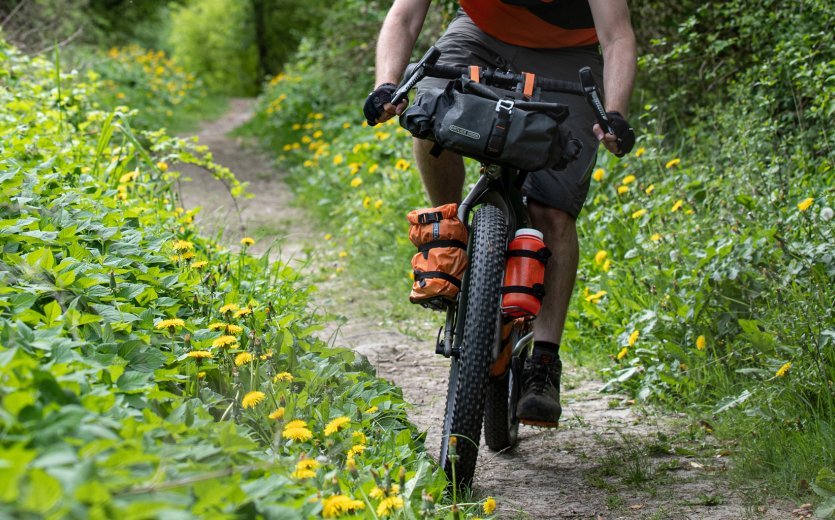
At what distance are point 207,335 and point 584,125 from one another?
57.3 inches

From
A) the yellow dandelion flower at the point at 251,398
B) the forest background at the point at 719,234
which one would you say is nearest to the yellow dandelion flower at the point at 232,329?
the yellow dandelion flower at the point at 251,398

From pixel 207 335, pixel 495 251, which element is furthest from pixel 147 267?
pixel 495 251

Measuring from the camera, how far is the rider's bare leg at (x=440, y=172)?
10.8 feet

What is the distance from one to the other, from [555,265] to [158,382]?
1471 millimetres

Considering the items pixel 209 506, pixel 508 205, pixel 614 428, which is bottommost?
pixel 614 428

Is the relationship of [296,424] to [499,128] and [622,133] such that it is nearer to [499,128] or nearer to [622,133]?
[499,128]

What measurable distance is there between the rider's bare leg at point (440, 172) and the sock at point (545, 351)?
23.3 inches

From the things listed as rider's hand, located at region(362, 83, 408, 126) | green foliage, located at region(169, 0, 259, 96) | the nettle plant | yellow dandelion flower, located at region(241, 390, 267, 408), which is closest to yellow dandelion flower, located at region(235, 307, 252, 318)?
the nettle plant

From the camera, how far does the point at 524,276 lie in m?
2.82

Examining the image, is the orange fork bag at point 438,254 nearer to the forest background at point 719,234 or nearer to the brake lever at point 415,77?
the brake lever at point 415,77

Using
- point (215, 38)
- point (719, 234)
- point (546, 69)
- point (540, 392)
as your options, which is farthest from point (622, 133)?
point (215, 38)

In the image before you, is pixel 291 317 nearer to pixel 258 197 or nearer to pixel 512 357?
pixel 512 357

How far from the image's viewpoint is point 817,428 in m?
3.03

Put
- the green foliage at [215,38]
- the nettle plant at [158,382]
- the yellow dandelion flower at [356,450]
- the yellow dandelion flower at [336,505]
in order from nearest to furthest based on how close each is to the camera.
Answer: the nettle plant at [158,382] → the yellow dandelion flower at [336,505] → the yellow dandelion flower at [356,450] → the green foliage at [215,38]
